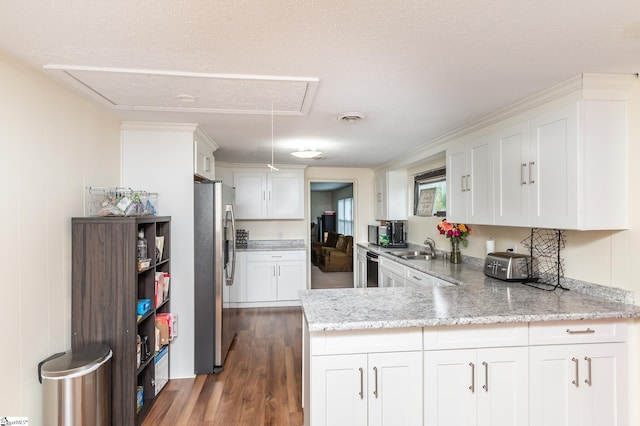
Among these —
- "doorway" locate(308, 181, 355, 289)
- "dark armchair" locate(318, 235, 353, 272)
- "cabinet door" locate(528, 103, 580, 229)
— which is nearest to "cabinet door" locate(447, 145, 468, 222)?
"cabinet door" locate(528, 103, 580, 229)

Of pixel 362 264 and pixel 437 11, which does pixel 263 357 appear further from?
pixel 437 11

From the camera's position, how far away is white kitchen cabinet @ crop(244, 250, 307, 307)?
5.20m

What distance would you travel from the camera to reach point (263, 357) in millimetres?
3422

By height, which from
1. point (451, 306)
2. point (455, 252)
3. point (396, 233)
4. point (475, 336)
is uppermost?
point (396, 233)

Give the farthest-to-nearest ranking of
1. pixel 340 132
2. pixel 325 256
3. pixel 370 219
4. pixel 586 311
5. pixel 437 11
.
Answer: pixel 325 256 → pixel 370 219 → pixel 340 132 → pixel 586 311 → pixel 437 11

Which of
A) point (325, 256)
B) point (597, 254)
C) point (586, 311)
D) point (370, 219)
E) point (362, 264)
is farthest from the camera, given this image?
point (325, 256)

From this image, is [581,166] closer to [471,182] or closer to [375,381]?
[471,182]

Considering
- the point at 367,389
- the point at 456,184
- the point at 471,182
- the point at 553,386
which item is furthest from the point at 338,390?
the point at 456,184

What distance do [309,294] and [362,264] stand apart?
11.0 ft

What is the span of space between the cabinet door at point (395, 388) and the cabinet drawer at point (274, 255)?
3.60 metres

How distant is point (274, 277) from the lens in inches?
207

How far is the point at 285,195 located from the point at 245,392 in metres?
3.32

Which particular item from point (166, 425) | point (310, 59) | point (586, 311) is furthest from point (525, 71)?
point (166, 425)

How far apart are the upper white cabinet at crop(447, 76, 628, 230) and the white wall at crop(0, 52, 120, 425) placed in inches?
120
